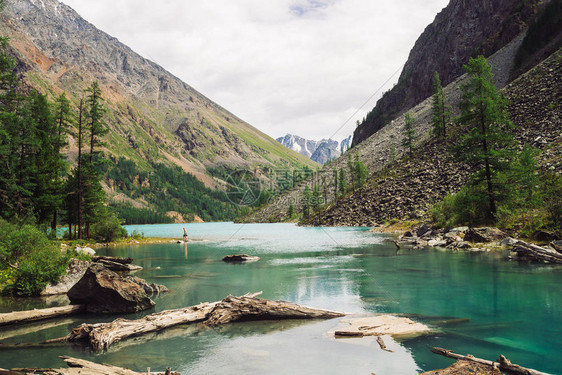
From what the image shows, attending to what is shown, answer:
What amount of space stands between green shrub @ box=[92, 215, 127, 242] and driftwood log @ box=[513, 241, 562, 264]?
6367 cm

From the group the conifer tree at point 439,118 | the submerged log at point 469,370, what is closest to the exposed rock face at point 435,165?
the conifer tree at point 439,118

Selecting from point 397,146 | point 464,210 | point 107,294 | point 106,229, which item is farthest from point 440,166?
point 107,294

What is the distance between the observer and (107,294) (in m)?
18.0

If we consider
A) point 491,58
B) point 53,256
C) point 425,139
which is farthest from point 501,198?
point 491,58

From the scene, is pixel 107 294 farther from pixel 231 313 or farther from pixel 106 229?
pixel 106 229

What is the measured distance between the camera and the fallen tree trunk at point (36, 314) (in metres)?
Answer: 15.6

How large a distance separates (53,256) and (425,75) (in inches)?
7804

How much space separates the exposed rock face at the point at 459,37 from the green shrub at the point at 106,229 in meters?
149

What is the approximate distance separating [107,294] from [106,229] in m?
51.7

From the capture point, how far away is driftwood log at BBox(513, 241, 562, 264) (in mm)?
27078

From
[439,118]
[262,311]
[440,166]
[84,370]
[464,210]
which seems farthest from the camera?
[439,118]

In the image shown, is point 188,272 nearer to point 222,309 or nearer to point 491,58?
point 222,309

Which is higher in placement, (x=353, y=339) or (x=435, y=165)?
(x=435, y=165)

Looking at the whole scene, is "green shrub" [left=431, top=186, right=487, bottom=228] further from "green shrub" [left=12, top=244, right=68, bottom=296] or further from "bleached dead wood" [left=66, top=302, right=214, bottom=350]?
"green shrub" [left=12, top=244, right=68, bottom=296]
